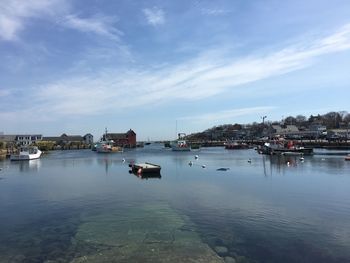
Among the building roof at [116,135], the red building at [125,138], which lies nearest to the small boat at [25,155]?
the red building at [125,138]

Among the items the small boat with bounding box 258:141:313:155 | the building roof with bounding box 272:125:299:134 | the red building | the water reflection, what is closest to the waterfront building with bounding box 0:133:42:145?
the red building

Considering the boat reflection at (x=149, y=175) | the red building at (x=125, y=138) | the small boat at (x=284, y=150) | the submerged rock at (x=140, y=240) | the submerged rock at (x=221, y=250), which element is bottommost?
the submerged rock at (x=221, y=250)

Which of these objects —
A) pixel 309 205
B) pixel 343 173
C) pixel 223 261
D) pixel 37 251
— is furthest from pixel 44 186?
pixel 343 173

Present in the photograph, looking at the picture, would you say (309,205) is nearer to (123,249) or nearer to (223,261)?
(223,261)

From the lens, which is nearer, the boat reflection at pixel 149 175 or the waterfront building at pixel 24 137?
the boat reflection at pixel 149 175

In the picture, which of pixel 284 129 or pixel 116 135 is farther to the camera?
pixel 116 135

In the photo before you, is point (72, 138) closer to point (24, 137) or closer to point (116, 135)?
point (24, 137)

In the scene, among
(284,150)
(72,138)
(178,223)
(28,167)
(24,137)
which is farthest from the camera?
(72,138)

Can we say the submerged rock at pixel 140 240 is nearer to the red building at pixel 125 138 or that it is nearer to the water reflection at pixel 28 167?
the water reflection at pixel 28 167

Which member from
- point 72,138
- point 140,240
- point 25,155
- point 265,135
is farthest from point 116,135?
point 140,240

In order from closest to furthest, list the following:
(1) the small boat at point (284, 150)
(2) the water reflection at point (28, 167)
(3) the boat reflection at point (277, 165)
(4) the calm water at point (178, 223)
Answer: (4) the calm water at point (178, 223), (3) the boat reflection at point (277, 165), (2) the water reflection at point (28, 167), (1) the small boat at point (284, 150)

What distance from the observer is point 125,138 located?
17888cm

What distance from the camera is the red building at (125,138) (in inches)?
6919

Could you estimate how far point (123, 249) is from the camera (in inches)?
581
